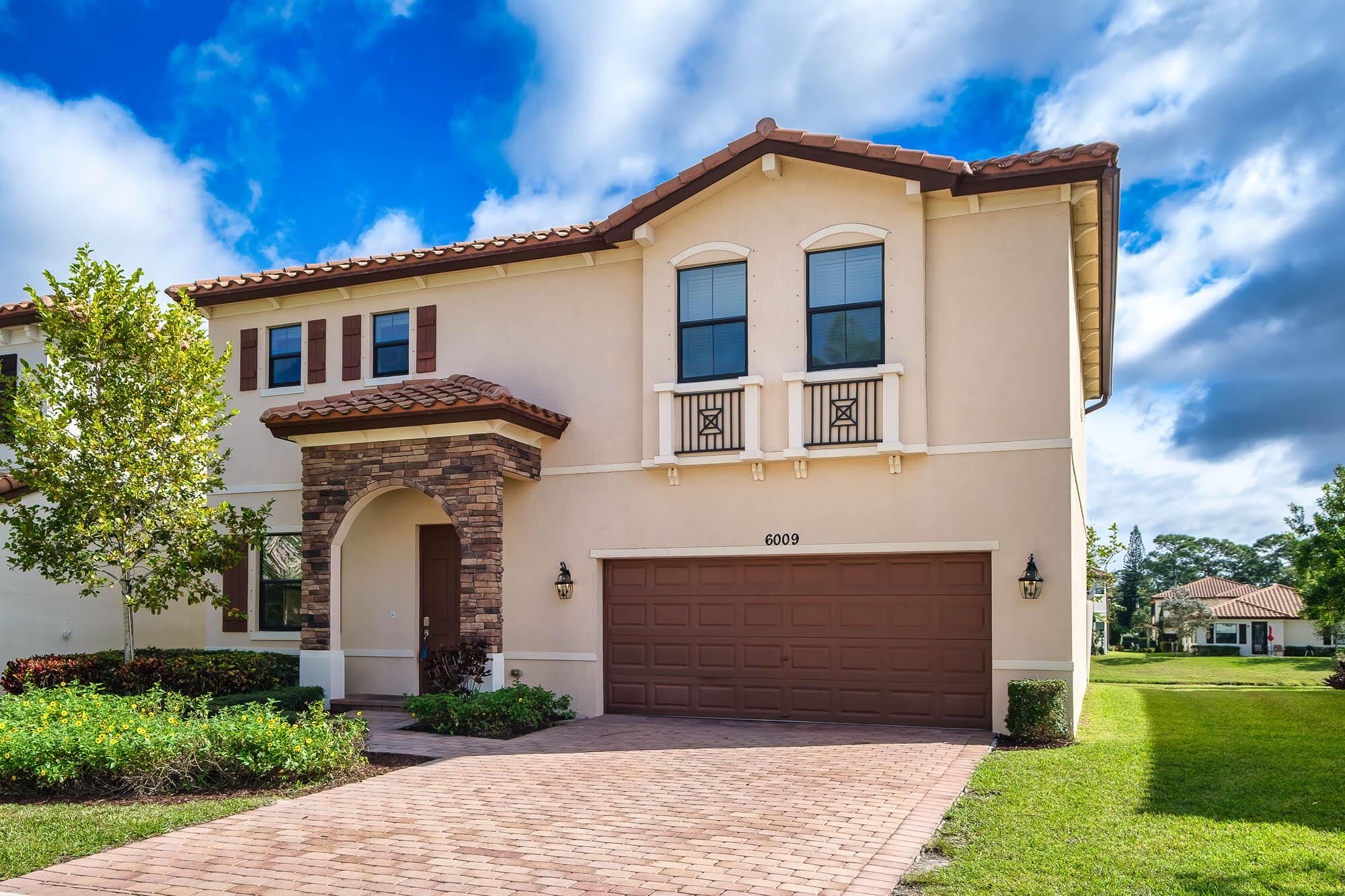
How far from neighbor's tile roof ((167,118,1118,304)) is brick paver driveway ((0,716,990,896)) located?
6.94 m

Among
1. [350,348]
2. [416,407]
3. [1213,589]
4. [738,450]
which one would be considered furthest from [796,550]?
[1213,589]

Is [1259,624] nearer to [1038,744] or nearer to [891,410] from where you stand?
[1038,744]

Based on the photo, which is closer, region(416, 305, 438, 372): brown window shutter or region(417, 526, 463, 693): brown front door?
region(417, 526, 463, 693): brown front door

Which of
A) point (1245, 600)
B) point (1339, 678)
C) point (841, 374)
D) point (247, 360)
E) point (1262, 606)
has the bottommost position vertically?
point (1262, 606)

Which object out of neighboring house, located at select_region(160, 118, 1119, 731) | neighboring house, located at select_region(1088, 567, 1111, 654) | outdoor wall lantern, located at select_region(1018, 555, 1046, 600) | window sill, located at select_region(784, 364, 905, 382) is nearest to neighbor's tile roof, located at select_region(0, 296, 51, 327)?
neighboring house, located at select_region(160, 118, 1119, 731)

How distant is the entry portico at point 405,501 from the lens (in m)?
12.9

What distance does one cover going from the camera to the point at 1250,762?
9898 millimetres

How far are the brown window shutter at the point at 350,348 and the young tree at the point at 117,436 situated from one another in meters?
2.16

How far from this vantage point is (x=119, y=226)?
1545 cm

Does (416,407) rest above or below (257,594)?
above

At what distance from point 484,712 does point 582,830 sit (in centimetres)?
482

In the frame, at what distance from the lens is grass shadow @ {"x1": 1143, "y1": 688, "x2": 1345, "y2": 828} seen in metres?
7.70

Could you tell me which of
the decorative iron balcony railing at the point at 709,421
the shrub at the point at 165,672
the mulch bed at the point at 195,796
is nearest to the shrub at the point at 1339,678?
the decorative iron balcony railing at the point at 709,421

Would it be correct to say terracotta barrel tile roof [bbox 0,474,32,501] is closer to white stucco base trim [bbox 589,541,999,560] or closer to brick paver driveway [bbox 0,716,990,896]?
white stucco base trim [bbox 589,541,999,560]
